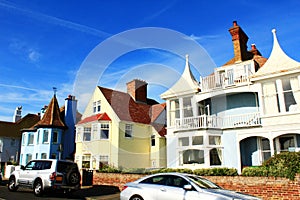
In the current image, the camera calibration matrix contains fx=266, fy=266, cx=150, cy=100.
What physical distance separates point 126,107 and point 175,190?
69.4 feet

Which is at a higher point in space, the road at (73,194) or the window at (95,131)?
the window at (95,131)

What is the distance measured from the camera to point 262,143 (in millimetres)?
18609

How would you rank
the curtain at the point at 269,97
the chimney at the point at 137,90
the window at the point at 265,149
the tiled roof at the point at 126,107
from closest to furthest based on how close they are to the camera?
the curtain at the point at 269,97 → the window at the point at 265,149 → the tiled roof at the point at 126,107 → the chimney at the point at 137,90

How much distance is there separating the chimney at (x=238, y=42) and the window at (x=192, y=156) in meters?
8.09

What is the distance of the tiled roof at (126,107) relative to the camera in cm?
2797

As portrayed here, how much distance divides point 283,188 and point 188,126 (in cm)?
992

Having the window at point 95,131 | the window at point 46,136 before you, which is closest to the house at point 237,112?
the window at point 95,131

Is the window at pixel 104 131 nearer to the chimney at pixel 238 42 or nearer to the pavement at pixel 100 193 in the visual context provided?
the pavement at pixel 100 193

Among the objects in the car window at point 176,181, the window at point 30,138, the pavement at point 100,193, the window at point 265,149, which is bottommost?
the pavement at point 100,193

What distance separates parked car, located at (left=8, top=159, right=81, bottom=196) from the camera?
13.3 metres

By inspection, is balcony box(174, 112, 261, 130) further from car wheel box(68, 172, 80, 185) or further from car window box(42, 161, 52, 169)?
car window box(42, 161, 52, 169)

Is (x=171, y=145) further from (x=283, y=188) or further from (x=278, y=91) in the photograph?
(x=283, y=188)

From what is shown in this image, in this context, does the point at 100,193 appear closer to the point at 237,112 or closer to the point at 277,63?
the point at 237,112

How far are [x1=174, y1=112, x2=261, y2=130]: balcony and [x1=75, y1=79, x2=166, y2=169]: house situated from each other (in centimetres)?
775
